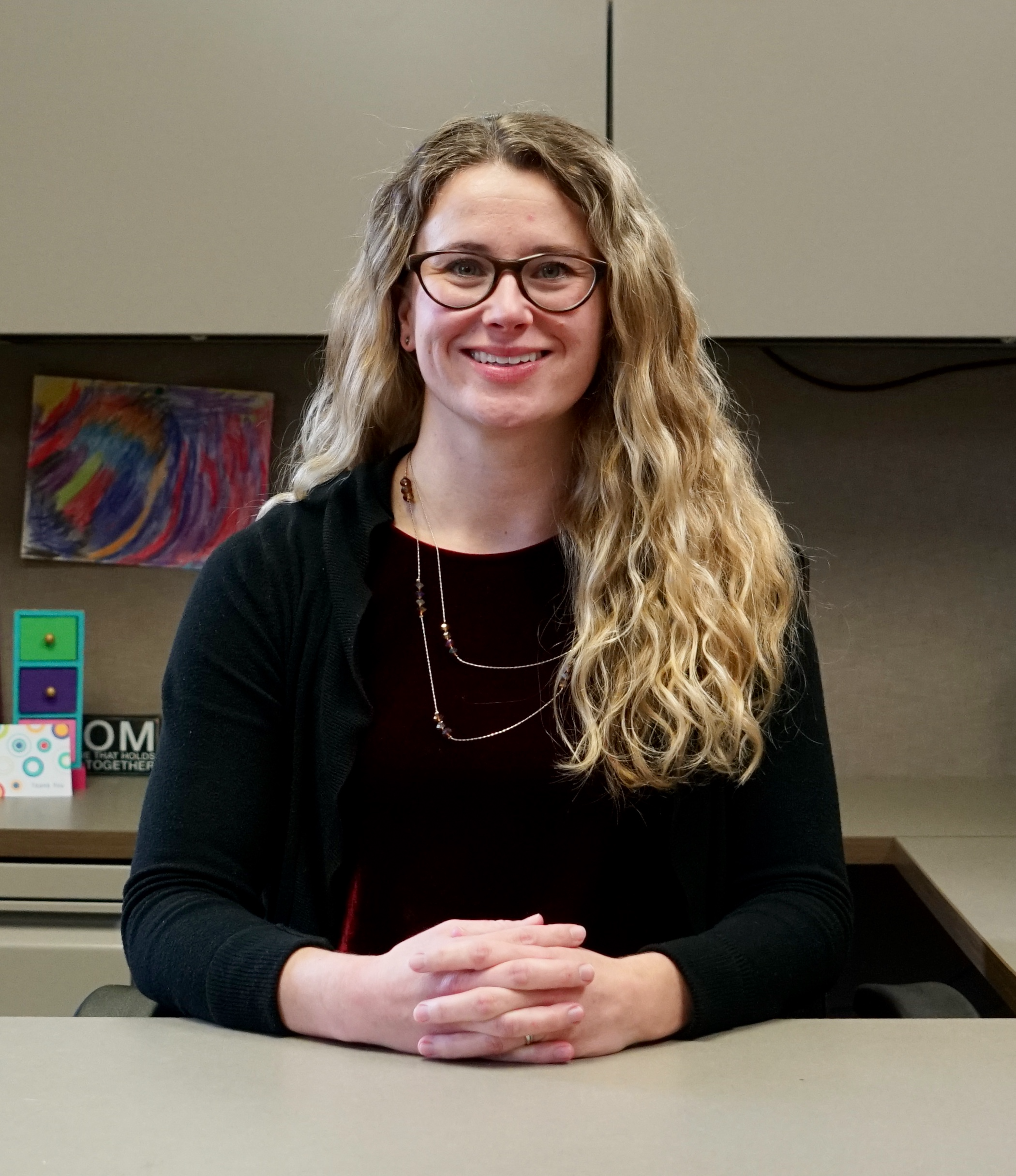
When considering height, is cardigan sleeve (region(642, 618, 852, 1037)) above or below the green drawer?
below

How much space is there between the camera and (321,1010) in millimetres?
944

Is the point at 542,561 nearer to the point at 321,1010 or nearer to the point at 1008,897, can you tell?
the point at 321,1010

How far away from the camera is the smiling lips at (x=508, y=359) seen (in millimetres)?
1229

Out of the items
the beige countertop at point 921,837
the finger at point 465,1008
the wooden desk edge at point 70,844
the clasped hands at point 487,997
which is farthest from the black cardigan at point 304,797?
the wooden desk edge at point 70,844

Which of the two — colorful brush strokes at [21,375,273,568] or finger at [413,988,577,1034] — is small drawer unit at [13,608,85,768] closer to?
colorful brush strokes at [21,375,273,568]

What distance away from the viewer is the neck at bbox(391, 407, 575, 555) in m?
1.30

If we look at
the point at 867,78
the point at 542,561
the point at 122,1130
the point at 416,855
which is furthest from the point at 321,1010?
the point at 867,78

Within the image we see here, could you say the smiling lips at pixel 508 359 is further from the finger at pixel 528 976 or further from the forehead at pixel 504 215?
the finger at pixel 528 976

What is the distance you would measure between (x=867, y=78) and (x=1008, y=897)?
1.06 m

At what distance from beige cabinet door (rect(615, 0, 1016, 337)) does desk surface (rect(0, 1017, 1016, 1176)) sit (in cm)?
110

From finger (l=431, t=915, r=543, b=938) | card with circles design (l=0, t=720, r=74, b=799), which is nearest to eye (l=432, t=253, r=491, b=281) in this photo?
finger (l=431, t=915, r=543, b=938)

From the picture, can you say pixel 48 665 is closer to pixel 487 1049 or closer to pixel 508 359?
pixel 508 359

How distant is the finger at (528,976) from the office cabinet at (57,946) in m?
0.97

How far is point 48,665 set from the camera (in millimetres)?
2107
